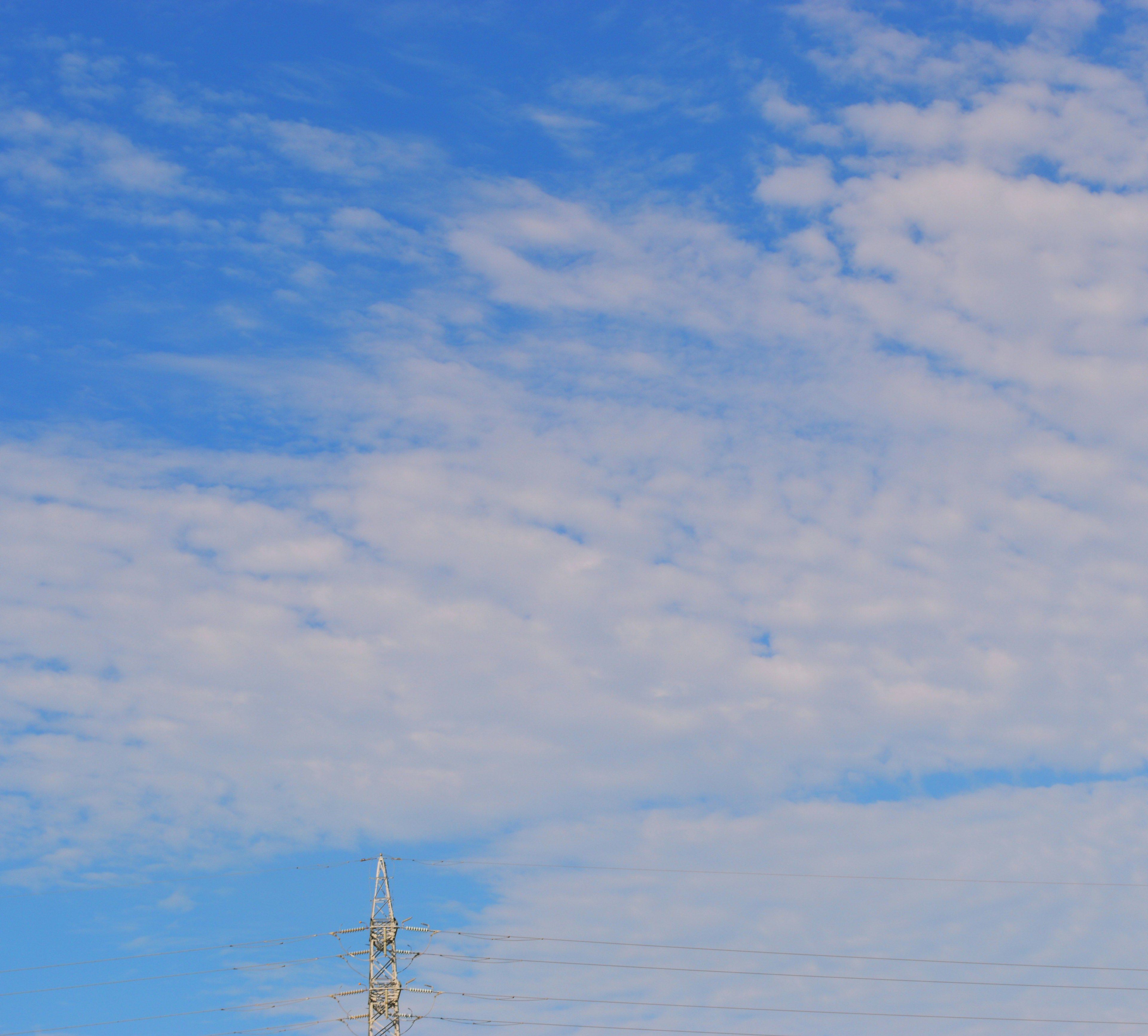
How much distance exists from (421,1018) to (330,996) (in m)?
5.95

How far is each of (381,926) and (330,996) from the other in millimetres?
5353

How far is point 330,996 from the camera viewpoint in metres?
90.1

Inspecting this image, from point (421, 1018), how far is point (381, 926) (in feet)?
20.7

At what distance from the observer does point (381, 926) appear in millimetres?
91250

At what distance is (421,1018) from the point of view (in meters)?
90.2

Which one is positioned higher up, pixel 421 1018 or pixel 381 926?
pixel 381 926
